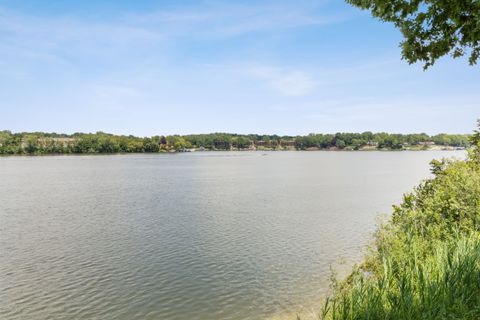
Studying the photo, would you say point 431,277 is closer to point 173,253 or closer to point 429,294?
point 429,294

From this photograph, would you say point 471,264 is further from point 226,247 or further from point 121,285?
point 226,247

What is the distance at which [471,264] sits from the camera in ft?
33.2

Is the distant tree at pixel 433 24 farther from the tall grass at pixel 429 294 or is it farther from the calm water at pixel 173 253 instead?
the calm water at pixel 173 253

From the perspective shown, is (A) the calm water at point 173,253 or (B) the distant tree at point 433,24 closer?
(B) the distant tree at point 433,24

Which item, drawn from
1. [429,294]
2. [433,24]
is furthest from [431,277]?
[433,24]

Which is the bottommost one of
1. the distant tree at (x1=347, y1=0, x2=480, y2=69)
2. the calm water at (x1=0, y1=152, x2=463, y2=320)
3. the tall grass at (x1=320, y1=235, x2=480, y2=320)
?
the calm water at (x1=0, y1=152, x2=463, y2=320)

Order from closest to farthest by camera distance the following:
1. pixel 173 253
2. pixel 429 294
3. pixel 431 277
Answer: pixel 429 294 → pixel 431 277 → pixel 173 253

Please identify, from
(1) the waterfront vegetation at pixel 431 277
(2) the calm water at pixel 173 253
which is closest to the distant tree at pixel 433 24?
(1) the waterfront vegetation at pixel 431 277

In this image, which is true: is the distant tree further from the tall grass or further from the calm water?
the calm water

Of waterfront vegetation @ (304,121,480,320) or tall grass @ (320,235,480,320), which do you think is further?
waterfront vegetation @ (304,121,480,320)

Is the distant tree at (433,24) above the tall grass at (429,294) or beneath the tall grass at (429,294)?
above

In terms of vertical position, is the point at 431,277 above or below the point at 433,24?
below

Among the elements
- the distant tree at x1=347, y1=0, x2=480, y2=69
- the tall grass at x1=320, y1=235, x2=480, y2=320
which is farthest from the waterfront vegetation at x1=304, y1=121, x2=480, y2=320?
the distant tree at x1=347, y1=0, x2=480, y2=69

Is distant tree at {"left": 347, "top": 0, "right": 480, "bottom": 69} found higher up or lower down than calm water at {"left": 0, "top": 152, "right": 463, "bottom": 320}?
higher up
